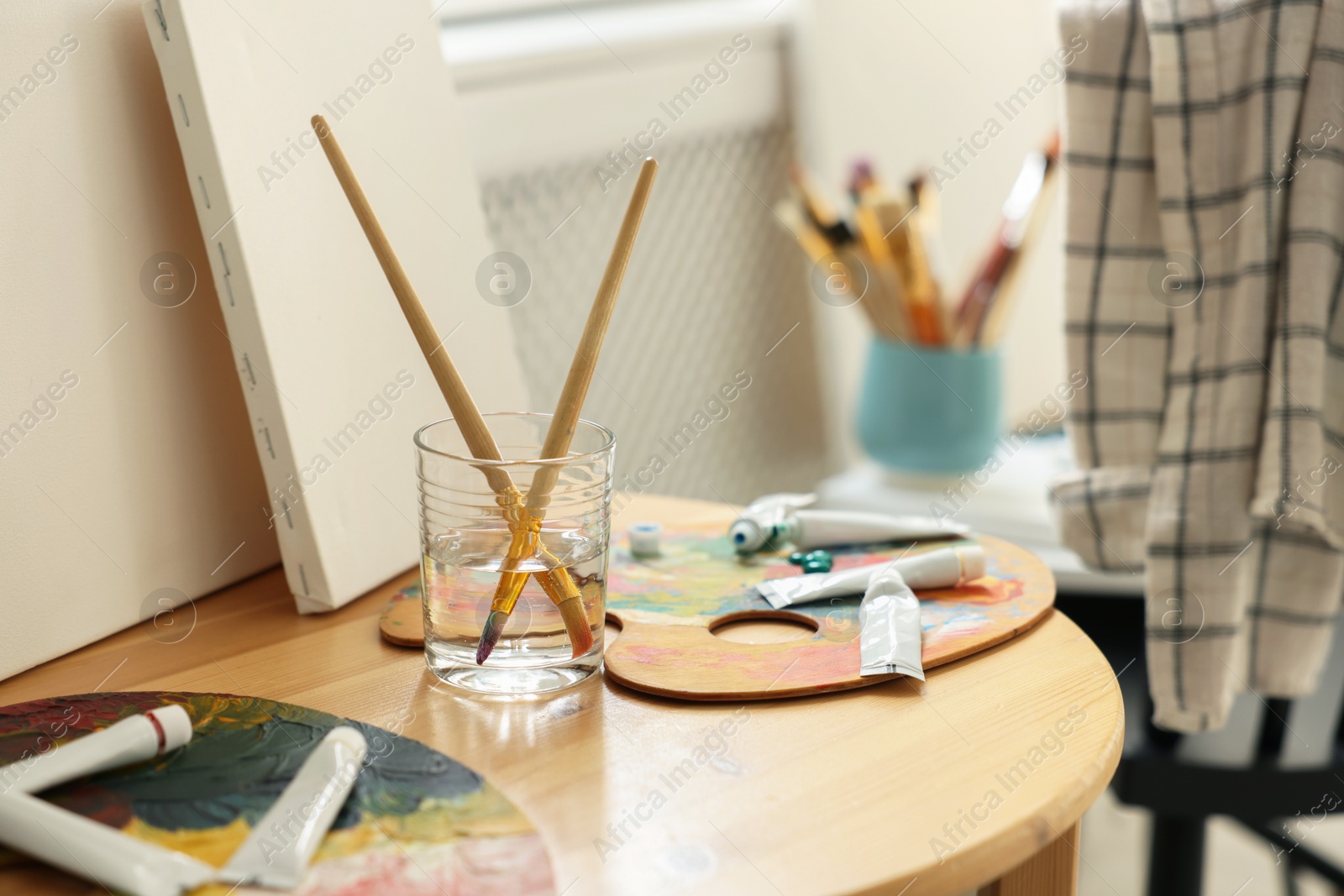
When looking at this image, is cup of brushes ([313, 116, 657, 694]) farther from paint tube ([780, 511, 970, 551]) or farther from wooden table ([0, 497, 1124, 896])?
paint tube ([780, 511, 970, 551])

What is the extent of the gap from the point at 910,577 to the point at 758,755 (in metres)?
0.16

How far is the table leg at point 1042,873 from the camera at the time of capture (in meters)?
0.44

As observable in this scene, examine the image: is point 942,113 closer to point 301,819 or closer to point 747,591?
point 747,591

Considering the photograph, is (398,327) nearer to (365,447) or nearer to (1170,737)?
(365,447)

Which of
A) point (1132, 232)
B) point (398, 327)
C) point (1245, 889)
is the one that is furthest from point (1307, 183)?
point (1245, 889)

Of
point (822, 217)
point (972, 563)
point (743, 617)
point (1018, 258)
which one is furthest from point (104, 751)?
point (1018, 258)

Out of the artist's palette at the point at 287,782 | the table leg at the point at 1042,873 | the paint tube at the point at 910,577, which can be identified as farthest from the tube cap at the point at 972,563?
the artist's palette at the point at 287,782

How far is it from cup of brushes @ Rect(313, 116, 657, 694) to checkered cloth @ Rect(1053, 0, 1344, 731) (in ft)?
1.11

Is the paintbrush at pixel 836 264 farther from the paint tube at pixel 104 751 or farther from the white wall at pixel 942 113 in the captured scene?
the paint tube at pixel 104 751

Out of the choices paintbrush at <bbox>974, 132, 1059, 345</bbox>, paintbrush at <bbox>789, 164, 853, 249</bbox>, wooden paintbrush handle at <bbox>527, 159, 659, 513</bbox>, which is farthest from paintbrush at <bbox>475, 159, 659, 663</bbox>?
paintbrush at <bbox>974, 132, 1059, 345</bbox>

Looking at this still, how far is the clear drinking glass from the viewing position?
1.50 ft

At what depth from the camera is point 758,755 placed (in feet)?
1.34

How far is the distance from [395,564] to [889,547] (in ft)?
0.85

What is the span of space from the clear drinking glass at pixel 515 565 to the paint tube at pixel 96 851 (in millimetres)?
145
